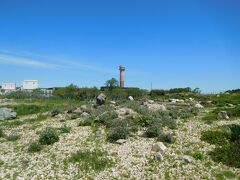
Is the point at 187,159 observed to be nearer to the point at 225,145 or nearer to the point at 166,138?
the point at 166,138

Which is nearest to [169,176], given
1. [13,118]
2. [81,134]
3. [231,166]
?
[231,166]

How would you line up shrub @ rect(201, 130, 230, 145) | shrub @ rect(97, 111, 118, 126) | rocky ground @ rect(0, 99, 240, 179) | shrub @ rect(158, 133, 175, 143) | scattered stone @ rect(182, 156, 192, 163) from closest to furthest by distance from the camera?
1. rocky ground @ rect(0, 99, 240, 179)
2. scattered stone @ rect(182, 156, 192, 163)
3. shrub @ rect(201, 130, 230, 145)
4. shrub @ rect(158, 133, 175, 143)
5. shrub @ rect(97, 111, 118, 126)

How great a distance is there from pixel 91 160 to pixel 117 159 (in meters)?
1.55

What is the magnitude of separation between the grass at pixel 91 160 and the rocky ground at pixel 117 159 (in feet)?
1.06

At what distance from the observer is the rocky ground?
14.7 metres

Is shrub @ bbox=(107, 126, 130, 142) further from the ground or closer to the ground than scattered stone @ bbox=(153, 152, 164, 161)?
further from the ground

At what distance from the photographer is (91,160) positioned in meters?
16.2

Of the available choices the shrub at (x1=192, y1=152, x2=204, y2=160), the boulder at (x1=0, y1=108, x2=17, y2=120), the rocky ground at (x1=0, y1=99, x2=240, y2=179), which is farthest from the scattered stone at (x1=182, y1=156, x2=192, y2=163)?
the boulder at (x1=0, y1=108, x2=17, y2=120)

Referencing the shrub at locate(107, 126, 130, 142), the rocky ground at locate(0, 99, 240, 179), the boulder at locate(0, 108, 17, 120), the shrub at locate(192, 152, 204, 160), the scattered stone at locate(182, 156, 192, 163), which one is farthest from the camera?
the boulder at locate(0, 108, 17, 120)

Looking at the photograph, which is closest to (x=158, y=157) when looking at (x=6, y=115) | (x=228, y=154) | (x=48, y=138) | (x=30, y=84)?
(x=228, y=154)

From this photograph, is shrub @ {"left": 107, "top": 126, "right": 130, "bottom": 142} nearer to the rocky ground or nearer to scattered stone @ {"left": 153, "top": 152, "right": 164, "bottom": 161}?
the rocky ground

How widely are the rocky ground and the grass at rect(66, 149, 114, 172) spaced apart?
0.32 meters

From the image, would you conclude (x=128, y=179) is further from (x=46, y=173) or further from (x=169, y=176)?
(x=46, y=173)

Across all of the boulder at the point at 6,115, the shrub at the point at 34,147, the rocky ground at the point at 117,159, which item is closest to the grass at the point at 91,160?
the rocky ground at the point at 117,159
